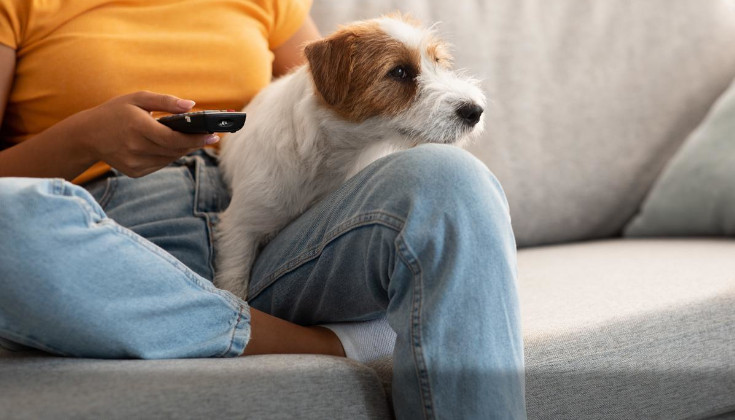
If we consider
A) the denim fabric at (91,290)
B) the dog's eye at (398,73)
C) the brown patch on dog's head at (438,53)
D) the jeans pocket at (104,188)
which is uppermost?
the brown patch on dog's head at (438,53)

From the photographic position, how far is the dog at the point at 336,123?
50.9 inches

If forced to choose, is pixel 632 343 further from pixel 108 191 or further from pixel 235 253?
pixel 108 191

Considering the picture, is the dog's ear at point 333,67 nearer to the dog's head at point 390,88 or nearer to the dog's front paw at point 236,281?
the dog's head at point 390,88

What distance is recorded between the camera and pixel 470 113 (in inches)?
50.9

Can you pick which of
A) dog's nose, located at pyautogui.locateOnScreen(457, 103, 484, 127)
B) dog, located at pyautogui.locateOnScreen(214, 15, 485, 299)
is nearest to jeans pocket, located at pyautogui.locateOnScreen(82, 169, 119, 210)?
dog, located at pyautogui.locateOnScreen(214, 15, 485, 299)

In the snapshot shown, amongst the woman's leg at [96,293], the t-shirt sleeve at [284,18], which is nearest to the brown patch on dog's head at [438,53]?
the t-shirt sleeve at [284,18]

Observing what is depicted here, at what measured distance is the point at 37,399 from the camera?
0.81 meters

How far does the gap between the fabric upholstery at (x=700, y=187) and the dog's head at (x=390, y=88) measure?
0.90 m

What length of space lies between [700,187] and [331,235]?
1.29 meters

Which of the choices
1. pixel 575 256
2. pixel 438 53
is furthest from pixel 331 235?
pixel 575 256

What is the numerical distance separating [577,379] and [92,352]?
0.76 metres

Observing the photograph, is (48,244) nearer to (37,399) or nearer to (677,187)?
(37,399)

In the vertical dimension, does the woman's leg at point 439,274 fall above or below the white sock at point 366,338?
above

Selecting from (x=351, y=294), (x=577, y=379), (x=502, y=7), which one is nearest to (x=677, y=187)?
(x=502, y=7)
